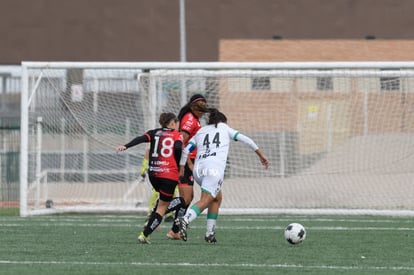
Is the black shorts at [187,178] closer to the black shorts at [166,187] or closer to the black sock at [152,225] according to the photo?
the black shorts at [166,187]

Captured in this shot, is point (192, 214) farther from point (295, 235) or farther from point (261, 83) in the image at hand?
point (261, 83)

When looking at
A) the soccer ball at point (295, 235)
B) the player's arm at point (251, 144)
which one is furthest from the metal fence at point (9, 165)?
the soccer ball at point (295, 235)

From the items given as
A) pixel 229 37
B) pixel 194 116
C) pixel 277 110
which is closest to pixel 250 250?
pixel 194 116

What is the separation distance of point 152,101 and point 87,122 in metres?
1.43

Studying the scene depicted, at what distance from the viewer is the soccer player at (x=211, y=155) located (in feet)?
46.6

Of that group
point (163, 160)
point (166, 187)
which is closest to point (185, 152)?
point (163, 160)

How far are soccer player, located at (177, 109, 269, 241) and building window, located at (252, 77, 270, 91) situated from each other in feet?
25.4

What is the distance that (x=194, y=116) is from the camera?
51.1 ft

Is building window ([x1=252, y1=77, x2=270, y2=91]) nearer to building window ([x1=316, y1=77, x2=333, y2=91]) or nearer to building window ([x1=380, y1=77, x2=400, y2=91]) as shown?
building window ([x1=316, y1=77, x2=333, y2=91])

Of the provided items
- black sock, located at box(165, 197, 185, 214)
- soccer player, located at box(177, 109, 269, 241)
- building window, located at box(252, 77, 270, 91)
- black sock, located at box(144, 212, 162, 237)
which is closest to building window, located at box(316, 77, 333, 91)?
building window, located at box(252, 77, 270, 91)

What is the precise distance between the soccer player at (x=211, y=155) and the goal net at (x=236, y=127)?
6.80 meters

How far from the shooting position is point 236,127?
2344 centimetres

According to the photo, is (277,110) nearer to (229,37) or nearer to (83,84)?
(83,84)

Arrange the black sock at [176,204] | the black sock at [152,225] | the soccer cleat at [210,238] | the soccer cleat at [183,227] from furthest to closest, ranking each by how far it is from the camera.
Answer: the black sock at [176,204], the soccer cleat at [210,238], the black sock at [152,225], the soccer cleat at [183,227]
